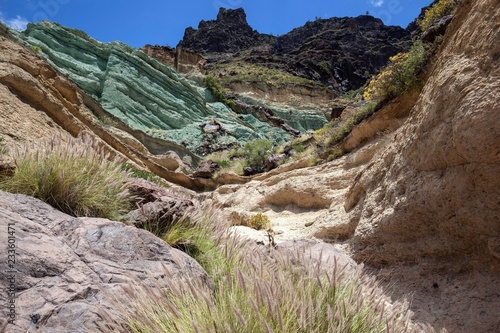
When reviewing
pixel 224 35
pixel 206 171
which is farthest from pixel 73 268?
pixel 224 35

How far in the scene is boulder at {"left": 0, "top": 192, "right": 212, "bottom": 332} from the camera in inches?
82.4

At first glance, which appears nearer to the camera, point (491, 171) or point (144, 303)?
point (144, 303)

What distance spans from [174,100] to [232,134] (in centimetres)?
605

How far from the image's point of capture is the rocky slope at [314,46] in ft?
253

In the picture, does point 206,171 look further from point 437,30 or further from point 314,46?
point 314,46

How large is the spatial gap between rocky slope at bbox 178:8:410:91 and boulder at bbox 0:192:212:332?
229ft

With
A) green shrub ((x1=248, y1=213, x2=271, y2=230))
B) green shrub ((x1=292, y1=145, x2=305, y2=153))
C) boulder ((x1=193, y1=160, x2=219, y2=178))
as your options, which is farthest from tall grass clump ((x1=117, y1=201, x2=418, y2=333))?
boulder ((x1=193, y1=160, x2=219, y2=178))

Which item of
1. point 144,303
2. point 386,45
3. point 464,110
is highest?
point 386,45

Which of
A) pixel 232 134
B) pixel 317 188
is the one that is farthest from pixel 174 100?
pixel 317 188

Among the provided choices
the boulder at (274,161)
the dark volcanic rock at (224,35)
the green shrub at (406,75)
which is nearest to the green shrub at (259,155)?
the boulder at (274,161)

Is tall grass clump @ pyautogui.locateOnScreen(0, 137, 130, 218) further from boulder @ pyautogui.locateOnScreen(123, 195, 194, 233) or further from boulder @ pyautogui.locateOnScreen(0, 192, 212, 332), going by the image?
boulder @ pyautogui.locateOnScreen(0, 192, 212, 332)

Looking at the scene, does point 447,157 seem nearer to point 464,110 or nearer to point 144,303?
point 464,110

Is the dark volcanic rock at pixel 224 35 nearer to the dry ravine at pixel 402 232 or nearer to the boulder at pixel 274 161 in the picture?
the boulder at pixel 274 161

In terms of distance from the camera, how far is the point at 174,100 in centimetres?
2989
